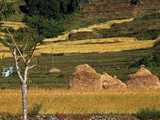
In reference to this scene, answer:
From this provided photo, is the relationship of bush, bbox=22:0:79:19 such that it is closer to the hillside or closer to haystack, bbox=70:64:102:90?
the hillside

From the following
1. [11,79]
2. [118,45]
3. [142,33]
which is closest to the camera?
[11,79]

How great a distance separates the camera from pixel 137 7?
184625 millimetres

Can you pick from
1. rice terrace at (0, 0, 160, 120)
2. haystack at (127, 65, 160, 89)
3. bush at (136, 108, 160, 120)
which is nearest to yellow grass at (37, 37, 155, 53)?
A: rice terrace at (0, 0, 160, 120)

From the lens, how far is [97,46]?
12631 centimetres

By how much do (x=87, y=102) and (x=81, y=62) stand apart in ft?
181

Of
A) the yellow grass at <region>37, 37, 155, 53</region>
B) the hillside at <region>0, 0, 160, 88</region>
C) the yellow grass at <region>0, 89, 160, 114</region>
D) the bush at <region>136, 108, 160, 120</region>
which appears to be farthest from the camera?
the yellow grass at <region>37, 37, 155, 53</region>

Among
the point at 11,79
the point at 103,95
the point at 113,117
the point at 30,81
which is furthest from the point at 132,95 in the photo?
the point at 11,79

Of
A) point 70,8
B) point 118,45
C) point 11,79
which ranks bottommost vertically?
point 70,8

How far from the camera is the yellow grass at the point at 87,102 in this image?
43562 millimetres

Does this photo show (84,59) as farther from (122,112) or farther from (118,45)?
(122,112)

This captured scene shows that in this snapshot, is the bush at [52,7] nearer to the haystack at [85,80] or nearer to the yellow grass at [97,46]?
the yellow grass at [97,46]

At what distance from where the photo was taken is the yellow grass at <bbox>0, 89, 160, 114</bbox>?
143ft

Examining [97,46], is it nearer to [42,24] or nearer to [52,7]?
[52,7]

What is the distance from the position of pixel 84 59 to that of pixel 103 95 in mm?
57953
